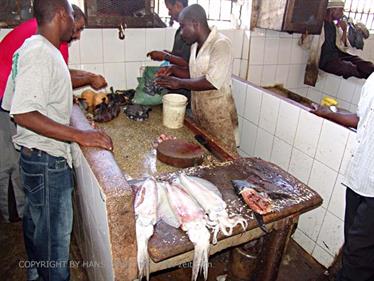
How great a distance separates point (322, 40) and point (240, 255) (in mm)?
2782

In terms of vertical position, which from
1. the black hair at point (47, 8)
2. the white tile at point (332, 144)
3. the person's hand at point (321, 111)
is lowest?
the white tile at point (332, 144)

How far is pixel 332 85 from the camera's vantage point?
408 cm

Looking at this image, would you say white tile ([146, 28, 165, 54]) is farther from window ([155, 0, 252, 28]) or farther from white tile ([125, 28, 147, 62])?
window ([155, 0, 252, 28])

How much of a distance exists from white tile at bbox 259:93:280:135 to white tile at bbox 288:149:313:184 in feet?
1.10

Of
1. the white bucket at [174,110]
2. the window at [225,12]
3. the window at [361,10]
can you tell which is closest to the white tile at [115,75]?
the window at [225,12]

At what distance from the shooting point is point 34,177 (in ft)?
5.89

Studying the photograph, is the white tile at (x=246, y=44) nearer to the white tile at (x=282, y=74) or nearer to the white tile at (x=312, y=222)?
the white tile at (x=282, y=74)

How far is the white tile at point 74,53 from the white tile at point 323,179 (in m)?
2.37

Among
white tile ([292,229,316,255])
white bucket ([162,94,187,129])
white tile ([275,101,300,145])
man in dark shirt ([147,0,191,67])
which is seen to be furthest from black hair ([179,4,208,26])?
white tile ([292,229,316,255])

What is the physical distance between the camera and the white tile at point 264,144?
9.66 feet

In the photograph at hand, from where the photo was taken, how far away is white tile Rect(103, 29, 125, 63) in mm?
2990

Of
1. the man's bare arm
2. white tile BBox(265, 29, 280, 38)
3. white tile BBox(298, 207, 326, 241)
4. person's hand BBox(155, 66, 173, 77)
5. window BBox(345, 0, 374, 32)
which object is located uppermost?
window BBox(345, 0, 374, 32)

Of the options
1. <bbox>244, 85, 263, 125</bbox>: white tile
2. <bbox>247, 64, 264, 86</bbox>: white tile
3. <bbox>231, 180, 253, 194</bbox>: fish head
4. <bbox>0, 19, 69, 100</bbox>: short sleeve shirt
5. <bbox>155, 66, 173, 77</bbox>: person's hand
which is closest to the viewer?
<bbox>231, 180, 253, 194</bbox>: fish head

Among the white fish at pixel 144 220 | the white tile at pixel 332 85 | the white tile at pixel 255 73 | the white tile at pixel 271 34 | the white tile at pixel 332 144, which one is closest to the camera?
the white fish at pixel 144 220
